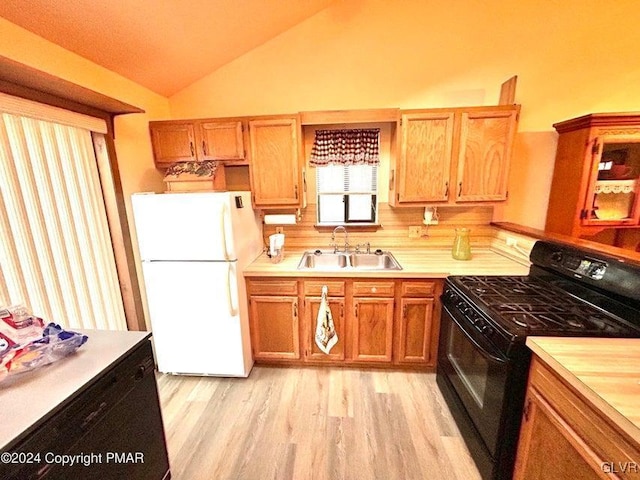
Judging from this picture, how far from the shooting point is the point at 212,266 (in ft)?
6.44

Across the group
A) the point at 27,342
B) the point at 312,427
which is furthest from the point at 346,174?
the point at 27,342

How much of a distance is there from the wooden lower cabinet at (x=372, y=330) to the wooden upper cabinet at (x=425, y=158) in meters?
0.91

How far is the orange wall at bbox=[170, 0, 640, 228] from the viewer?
2.18 m

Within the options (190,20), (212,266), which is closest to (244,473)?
(212,266)

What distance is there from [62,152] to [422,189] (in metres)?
2.51

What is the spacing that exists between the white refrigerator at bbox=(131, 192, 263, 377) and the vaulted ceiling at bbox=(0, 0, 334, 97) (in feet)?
3.11

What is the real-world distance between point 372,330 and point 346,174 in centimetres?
147

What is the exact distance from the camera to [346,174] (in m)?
2.59

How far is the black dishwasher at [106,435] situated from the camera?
0.79m

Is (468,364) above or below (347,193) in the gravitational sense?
below

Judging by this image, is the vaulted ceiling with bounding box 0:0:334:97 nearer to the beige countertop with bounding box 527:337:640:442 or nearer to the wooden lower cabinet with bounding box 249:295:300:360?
the wooden lower cabinet with bounding box 249:295:300:360

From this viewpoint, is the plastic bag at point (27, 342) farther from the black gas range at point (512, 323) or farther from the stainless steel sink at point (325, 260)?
the black gas range at point (512, 323)

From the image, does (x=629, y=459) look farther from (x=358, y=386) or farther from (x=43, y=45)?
(x=43, y=45)

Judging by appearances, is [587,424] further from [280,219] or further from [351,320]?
[280,219]
